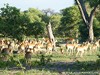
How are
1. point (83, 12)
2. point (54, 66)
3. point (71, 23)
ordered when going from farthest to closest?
point (71, 23) → point (83, 12) → point (54, 66)

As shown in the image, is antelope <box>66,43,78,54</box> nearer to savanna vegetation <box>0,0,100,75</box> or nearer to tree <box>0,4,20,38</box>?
savanna vegetation <box>0,0,100,75</box>

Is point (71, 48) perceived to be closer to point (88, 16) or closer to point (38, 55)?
point (38, 55)

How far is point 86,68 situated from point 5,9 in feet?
50.9


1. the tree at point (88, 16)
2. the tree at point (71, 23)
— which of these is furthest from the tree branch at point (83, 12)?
the tree at point (71, 23)

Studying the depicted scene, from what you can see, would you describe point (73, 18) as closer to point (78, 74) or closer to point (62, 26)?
point (62, 26)

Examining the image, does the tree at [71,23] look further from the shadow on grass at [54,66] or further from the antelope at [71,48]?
the shadow on grass at [54,66]

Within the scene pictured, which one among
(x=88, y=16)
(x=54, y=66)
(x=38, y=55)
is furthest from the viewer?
(x=88, y=16)

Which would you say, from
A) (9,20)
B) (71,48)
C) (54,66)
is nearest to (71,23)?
(9,20)

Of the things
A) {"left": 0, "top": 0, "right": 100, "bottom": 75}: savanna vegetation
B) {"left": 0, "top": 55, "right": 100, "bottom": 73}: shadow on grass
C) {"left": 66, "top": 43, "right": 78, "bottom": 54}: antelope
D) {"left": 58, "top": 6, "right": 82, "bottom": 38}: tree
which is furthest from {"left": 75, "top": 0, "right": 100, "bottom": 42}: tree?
{"left": 58, "top": 6, "right": 82, "bottom": 38}: tree

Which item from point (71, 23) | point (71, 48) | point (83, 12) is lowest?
point (71, 23)

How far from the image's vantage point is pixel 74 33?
69.1m

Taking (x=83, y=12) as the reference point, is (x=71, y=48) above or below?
below

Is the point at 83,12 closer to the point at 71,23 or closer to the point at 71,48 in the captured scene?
the point at 71,48

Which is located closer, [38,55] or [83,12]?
[38,55]
